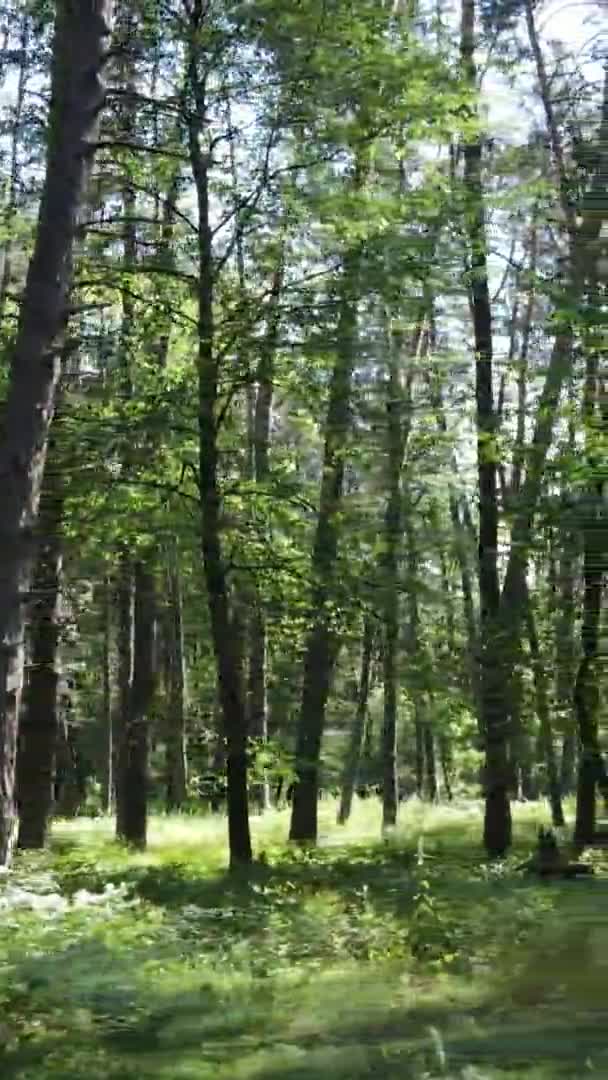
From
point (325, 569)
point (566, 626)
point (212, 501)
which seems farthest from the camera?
point (325, 569)

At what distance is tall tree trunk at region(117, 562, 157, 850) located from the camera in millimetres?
14172

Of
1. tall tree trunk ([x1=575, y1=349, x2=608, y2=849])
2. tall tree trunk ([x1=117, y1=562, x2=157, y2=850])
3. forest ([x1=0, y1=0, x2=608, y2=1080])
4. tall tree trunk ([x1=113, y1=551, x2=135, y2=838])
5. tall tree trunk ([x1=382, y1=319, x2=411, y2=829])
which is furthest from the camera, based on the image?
tall tree trunk ([x1=113, y1=551, x2=135, y2=838])

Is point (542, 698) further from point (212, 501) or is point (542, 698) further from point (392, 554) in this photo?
point (212, 501)

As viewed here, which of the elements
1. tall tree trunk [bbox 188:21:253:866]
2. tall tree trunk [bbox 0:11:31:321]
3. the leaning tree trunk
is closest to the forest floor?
tall tree trunk [bbox 188:21:253:866]

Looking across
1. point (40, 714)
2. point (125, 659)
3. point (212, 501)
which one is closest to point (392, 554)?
point (212, 501)

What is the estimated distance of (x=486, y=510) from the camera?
12.9 meters

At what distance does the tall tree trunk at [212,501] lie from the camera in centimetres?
1021

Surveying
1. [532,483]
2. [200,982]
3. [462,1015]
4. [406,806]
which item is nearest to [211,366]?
[532,483]

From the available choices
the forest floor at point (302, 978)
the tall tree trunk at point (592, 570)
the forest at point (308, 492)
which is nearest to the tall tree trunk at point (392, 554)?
the forest at point (308, 492)

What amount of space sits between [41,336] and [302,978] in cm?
385

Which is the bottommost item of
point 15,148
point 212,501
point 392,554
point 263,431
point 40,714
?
point 40,714

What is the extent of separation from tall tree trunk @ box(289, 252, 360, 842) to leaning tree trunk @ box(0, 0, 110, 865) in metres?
3.24

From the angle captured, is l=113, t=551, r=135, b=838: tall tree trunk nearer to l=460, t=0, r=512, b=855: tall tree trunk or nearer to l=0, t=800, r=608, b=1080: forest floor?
l=460, t=0, r=512, b=855: tall tree trunk

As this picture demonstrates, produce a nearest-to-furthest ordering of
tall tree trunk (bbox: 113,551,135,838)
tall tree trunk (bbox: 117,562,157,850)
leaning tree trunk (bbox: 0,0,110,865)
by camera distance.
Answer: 1. leaning tree trunk (bbox: 0,0,110,865)
2. tall tree trunk (bbox: 117,562,157,850)
3. tall tree trunk (bbox: 113,551,135,838)
